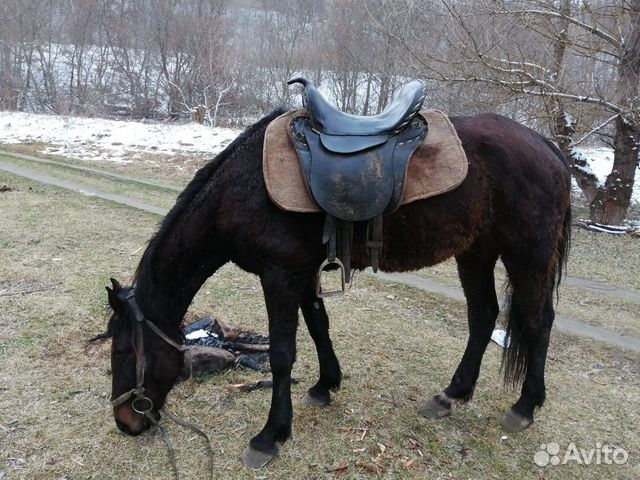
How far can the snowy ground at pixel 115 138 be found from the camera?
46.1 feet

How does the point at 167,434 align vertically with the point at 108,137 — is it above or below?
below

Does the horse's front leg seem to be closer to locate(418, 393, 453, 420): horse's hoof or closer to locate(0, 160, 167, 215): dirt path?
locate(418, 393, 453, 420): horse's hoof

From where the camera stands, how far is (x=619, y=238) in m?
8.16

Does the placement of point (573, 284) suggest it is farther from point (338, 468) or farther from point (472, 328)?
point (338, 468)

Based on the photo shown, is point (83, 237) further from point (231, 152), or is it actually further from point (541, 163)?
point (541, 163)

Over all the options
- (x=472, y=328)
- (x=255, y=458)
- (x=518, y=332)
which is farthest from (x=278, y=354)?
(x=518, y=332)

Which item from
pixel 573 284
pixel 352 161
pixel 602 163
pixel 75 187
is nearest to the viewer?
pixel 352 161

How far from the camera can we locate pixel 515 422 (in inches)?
116

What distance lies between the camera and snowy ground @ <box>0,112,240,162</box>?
1447cm

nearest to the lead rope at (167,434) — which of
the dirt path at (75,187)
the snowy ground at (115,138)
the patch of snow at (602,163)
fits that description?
the dirt path at (75,187)

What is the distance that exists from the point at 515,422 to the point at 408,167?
5.60ft

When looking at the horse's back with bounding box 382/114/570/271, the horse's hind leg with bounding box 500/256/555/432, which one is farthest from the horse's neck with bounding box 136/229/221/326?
the horse's hind leg with bounding box 500/256/555/432

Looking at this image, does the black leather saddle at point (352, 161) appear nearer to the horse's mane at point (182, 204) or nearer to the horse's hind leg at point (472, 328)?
the horse's mane at point (182, 204)

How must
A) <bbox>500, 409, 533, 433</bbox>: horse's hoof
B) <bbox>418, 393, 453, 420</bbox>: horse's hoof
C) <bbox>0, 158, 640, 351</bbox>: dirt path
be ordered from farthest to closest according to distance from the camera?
<bbox>0, 158, 640, 351</bbox>: dirt path, <bbox>418, 393, 453, 420</bbox>: horse's hoof, <bbox>500, 409, 533, 433</bbox>: horse's hoof
